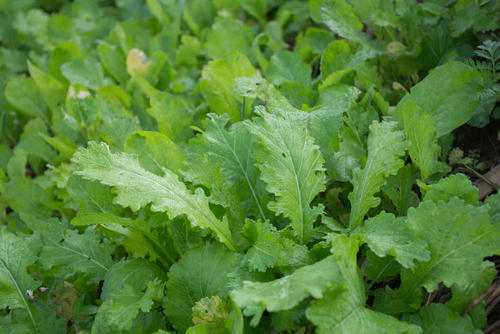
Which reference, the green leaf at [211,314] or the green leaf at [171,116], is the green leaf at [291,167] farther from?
the green leaf at [171,116]

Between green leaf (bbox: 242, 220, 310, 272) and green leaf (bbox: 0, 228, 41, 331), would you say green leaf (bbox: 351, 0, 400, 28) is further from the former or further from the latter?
green leaf (bbox: 0, 228, 41, 331)

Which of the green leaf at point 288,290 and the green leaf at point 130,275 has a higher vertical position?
the green leaf at point 288,290

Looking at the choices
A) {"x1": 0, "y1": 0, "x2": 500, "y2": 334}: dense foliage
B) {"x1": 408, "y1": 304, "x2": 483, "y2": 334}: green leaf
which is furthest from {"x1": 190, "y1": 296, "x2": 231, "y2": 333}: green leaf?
{"x1": 408, "y1": 304, "x2": 483, "y2": 334}: green leaf

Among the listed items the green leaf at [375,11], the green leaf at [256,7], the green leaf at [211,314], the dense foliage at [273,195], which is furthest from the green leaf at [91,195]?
the green leaf at [256,7]

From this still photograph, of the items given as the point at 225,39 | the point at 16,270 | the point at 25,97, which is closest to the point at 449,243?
the point at 16,270

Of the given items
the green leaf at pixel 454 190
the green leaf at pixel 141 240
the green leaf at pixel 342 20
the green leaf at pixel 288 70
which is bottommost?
the green leaf at pixel 141 240

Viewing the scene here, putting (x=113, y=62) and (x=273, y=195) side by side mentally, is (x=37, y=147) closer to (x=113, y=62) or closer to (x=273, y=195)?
(x=113, y=62)

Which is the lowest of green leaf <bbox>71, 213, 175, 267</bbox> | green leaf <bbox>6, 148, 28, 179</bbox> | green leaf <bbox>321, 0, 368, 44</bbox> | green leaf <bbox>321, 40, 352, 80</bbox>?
green leaf <bbox>6, 148, 28, 179</bbox>
